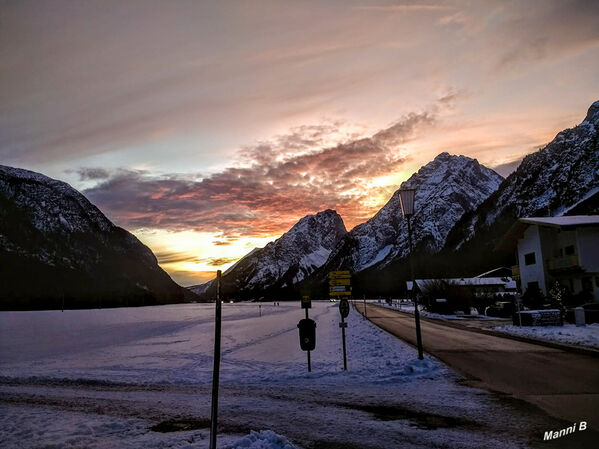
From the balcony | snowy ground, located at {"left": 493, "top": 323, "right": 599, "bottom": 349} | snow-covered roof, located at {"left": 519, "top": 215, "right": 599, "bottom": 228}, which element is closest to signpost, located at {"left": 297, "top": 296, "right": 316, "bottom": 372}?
snowy ground, located at {"left": 493, "top": 323, "right": 599, "bottom": 349}

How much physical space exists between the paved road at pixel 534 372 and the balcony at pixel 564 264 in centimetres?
2459

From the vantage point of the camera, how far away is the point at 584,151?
175875 millimetres

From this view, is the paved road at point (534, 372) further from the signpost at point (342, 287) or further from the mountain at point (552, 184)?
the mountain at point (552, 184)

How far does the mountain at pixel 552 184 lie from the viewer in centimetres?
16488

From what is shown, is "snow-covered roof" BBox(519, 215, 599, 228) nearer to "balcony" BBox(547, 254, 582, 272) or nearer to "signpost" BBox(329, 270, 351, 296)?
"balcony" BBox(547, 254, 582, 272)

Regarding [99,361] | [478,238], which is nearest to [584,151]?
[478,238]

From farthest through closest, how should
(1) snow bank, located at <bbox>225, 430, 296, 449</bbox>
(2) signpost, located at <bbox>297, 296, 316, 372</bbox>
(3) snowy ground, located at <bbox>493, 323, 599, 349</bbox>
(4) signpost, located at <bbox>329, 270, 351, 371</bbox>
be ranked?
(3) snowy ground, located at <bbox>493, 323, 599, 349</bbox>, (4) signpost, located at <bbox>329, 270, 351, 371</bbox>, (2) signpost, located at <bbox>297, 296, 316, 372</bbox>, (1) snow bank, located at <bbox>225, 430, 296, 449</bbox>

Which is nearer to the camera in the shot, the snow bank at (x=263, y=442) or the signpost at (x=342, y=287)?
the snow bank at (x=263, y=442)

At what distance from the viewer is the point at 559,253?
42.8 metres

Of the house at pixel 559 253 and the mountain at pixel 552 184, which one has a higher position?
the mountain at pixel 552 184

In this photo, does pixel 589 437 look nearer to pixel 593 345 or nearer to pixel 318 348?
pixel 593 345

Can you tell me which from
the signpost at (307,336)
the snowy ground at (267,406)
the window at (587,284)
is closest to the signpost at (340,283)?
the signpost at (307,336)

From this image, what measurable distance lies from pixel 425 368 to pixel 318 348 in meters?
8.81

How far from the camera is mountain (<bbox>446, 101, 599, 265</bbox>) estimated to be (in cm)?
16488
